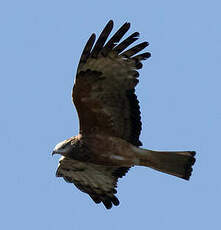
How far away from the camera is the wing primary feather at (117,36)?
1105 centimetres

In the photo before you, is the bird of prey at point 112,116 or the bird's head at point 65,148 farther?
the bird's head at point 65,148

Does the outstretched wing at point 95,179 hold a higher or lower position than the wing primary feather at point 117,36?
lower

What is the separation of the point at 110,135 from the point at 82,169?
3.84ft

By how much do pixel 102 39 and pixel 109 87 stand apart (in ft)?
3.05

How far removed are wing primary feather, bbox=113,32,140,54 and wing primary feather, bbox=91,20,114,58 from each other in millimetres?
304

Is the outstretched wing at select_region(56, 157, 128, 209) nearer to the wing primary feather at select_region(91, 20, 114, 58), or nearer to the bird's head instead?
the bird's head

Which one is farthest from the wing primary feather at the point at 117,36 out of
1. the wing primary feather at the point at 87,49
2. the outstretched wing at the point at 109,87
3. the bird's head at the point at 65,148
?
the bird's head at the point at 65,148

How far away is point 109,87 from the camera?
1163 cm

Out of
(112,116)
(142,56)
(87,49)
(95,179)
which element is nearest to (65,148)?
(112,116)

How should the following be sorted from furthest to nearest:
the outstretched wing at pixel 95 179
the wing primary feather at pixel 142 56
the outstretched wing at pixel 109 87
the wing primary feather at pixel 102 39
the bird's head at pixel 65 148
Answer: the outstretched wing at pixel 95 179, the bird's head at pixel 65 148, the wing primary feather at pixel 142 56, the outstretched wing at pixel 109 87, the wing primary feather at pixel 102 39

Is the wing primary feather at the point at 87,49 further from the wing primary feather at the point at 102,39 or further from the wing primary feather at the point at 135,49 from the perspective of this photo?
the wing primary feather at the point at 135,49

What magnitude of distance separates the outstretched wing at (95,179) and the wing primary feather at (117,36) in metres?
2.51

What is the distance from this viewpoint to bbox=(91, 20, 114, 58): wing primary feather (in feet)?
36.0

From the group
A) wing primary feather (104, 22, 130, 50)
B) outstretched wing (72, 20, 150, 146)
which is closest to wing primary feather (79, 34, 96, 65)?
outstretched wing (72, 20, 150, 146)
